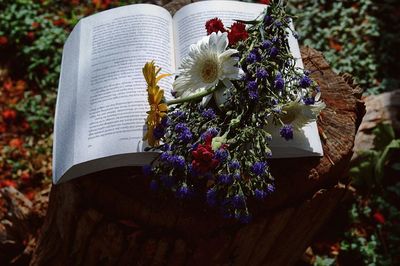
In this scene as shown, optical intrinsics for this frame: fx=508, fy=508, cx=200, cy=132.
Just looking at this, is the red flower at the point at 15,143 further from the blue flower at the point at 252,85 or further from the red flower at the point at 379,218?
the red flower at the point at 379,218

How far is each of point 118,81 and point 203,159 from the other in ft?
2.03

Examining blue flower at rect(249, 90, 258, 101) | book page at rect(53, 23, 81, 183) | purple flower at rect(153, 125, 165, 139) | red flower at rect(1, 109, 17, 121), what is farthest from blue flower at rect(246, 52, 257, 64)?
red flower at rect(1, 109, 17, 121)

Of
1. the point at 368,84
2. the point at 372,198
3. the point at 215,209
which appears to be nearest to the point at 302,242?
the point at 215,209

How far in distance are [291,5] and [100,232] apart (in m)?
2.48

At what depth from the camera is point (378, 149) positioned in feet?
9.25

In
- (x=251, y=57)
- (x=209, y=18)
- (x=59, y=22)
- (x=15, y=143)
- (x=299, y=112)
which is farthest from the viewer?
(x=59, y=22)

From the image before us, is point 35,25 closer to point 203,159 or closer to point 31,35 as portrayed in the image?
point 31,35

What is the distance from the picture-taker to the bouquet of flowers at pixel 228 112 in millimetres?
1586

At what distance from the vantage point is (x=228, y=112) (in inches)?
64.6

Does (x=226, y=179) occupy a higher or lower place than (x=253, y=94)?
lower

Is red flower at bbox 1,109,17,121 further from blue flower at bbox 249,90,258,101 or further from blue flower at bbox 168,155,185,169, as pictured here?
blue flower at bbox 249,90,258,101

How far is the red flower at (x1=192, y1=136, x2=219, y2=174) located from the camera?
153cm

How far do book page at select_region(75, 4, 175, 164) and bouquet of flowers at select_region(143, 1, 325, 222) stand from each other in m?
0.19

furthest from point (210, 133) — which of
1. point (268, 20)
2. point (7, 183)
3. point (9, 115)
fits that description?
point (9, 115)
